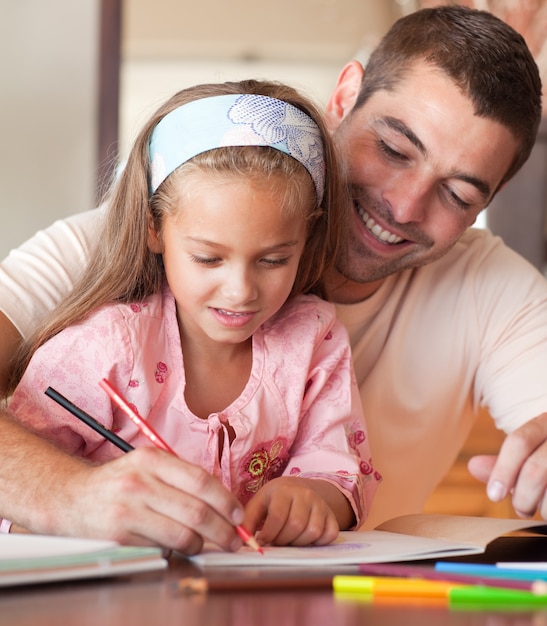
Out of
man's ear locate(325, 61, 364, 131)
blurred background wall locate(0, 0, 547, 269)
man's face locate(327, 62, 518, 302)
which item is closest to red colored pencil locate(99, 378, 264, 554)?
man's face locate(327, 62, 518, 302)

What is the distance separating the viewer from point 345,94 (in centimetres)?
199

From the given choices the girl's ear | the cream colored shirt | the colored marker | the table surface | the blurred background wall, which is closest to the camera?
the table surface

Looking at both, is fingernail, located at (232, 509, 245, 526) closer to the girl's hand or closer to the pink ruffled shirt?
the girl's hand

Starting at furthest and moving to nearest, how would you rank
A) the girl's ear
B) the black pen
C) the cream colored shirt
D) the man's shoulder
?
the man's shoulder < the cream colored shirt < the girl's ear < the black pen

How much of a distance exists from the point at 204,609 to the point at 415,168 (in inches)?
43.3

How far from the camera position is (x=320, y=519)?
1.14m

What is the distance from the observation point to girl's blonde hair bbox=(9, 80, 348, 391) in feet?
4.43

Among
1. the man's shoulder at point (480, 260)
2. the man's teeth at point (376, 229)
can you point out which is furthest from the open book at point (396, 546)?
the man's shoulder at point (480, 260)

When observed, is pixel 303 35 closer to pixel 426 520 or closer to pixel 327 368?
pixel 327 368

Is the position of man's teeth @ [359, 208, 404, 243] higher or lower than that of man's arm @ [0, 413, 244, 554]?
higher

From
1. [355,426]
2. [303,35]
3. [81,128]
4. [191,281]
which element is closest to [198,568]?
[191,281]

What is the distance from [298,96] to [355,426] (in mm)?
495

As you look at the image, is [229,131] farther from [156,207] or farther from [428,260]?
[428,260]

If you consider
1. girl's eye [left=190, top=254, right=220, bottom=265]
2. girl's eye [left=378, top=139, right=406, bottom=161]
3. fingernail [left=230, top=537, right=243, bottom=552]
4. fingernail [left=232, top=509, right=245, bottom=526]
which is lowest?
fingernail [left=230, top=537, right=243, bottom=552]
